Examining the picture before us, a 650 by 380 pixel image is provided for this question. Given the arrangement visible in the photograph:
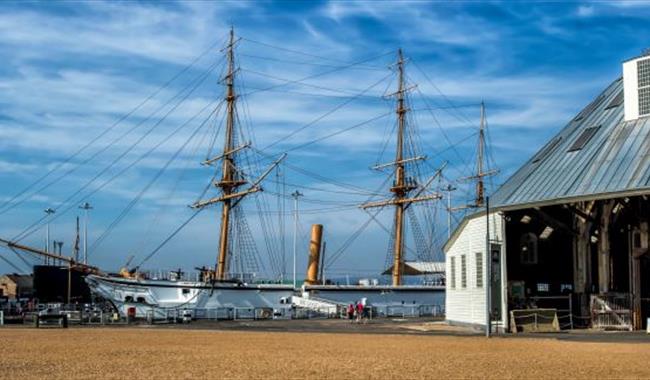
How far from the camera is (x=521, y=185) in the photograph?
38.9 metres

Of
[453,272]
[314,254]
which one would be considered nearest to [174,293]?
[314,254]

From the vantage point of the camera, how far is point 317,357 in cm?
2416

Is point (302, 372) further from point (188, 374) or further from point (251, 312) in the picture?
point (251, 312)

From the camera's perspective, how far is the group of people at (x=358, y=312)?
52.2 metres

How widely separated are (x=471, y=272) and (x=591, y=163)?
7.82 meters


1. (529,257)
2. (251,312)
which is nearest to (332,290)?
(251,312)

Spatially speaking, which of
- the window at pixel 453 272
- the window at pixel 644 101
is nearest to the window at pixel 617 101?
the window at pixel 644 101

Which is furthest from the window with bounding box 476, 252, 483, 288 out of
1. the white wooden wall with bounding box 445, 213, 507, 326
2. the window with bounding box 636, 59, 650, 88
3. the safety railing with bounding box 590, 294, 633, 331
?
the window with bounding box 636, 59, 650, 88

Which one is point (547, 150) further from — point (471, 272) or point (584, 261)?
point (471, 272)

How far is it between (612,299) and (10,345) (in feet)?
78.3

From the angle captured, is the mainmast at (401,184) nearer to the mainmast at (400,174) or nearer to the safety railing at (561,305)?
the mainmast at (400,174)

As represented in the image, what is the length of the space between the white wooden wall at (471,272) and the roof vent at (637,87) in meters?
7.30

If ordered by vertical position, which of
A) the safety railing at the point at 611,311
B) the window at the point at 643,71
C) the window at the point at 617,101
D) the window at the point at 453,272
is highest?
the window at the point at 643,71

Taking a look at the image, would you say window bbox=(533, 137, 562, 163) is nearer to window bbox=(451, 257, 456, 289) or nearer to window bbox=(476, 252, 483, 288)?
window bbox=(476, 252, 483, 288)
